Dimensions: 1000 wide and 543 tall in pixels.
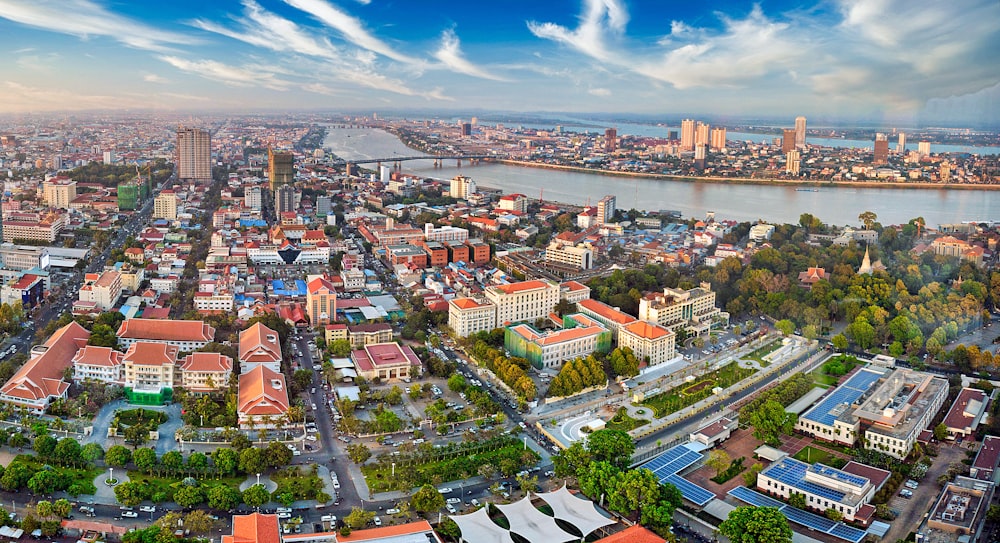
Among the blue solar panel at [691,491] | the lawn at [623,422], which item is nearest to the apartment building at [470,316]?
the lawn at [623,422]

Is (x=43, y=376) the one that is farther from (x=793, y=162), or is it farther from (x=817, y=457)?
(x=793, y=162)

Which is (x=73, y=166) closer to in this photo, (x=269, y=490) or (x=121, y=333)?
(x=121, y=333)

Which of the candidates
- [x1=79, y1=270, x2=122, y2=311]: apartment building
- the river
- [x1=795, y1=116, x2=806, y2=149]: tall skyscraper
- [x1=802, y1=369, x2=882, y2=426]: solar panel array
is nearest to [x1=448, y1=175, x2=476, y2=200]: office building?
the river

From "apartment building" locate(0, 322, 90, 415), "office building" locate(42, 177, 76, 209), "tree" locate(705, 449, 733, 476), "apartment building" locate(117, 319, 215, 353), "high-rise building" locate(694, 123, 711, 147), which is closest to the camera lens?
"tree" locate(705, 449, 733, 476)

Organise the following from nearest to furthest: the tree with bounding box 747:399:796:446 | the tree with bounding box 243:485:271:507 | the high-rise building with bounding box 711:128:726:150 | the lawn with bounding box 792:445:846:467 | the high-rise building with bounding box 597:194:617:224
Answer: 1. the tree with bounding box 243:485:271:507
2. the lawn with bounding box 792:445:846:467
3. the tree with bounding box 747:399:796:446
4. the high-rise building with bounding box 597:194:617:224
5. the high-rise building with bounding box 711:128:726:150

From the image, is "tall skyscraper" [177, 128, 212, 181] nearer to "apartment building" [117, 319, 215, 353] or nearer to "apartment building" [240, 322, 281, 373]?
"apartment building" [117, 319, 215, 353]
